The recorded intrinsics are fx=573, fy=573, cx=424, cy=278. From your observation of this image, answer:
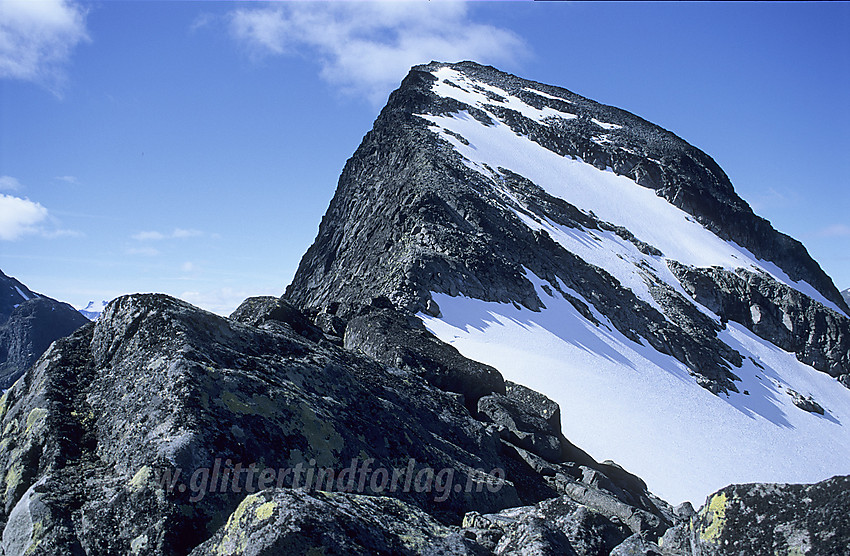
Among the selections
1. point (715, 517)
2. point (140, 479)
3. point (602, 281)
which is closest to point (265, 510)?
point (140, 479)

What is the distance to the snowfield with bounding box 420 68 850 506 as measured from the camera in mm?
22141

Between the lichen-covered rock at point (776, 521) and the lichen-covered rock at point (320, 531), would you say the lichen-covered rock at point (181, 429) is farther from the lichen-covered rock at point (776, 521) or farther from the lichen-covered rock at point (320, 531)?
the lichen-covered rock at point (776, 521)

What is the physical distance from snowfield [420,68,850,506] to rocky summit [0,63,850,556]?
0.24 metres

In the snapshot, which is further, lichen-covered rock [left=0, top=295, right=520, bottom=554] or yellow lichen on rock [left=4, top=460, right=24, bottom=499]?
yellow lichen on rock [left=4, top=460, right=24, bottom=499]

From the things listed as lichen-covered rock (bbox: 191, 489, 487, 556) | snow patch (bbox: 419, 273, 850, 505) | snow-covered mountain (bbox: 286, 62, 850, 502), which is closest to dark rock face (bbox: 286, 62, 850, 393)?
snow-covered mountain (bbox: 286, 62, 850, 502)

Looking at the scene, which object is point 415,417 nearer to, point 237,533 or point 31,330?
point 237,533

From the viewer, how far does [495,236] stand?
3722 cm

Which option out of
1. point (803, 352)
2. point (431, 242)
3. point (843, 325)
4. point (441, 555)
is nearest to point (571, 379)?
point (431, 242)

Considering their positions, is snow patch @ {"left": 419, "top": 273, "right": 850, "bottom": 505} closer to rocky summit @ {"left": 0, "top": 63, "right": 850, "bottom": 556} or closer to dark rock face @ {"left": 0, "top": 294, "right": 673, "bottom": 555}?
rocky summit @ {"left": 0, "top": 63, "right": 850, "bottom": 556}

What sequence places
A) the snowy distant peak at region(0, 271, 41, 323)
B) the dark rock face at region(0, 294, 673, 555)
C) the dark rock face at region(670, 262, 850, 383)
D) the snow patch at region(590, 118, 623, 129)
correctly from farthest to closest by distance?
the snowy distant peak at region(0, 271, 41, 323), the snow patch at region(590, 118, 623, 129), the dark rock face at region(670, 262, 850, 383), the dark rock face at region(0, 294, 673, 555)

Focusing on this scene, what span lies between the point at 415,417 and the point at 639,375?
24.8 metres

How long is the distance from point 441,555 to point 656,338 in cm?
3582

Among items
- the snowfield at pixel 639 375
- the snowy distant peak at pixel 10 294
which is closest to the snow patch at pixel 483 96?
the snowfield at pixel 639 375

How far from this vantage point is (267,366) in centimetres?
680
